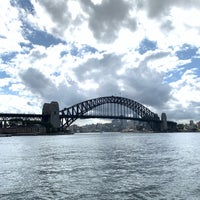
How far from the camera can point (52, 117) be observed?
7584 inches

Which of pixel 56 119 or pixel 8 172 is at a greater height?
pixel 56 119

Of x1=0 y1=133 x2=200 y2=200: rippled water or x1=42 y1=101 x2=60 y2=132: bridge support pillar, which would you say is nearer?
x1=0 y1=133 x2=200 y2=200: rippled water

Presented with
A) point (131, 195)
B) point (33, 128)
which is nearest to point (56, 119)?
point (33, 128)

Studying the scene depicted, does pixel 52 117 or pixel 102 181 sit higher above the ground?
pixel 52 117

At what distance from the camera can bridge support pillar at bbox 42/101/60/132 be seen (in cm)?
19075

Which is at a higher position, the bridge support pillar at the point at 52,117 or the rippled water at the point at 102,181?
the bridge support pillar at the point at 52,117

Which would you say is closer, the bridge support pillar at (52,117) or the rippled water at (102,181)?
the rippled water at (102,181)

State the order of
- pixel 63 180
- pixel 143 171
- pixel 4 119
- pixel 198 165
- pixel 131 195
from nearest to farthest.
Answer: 1. pixel 131 195
2. pixel 63 180
3. pixel 143 171
4. pixel 198 165
5. pixel 4 119

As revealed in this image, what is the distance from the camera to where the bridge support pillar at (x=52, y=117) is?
626 ft

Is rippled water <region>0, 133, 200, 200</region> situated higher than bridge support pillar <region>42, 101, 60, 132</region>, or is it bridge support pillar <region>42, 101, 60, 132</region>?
bridge support pillar <region>42, 101, 60, 132</region>

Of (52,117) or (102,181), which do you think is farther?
(52,117)

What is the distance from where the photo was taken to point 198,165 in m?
33.6

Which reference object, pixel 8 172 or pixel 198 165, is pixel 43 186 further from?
pixel 198 165

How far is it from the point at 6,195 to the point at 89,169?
10919 millimetres
